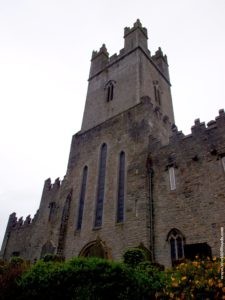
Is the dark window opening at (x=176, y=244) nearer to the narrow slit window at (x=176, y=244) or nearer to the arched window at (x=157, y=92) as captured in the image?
the narrow slit window at (x=176, y=244)

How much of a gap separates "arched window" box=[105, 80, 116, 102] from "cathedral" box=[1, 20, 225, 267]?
0.25ft

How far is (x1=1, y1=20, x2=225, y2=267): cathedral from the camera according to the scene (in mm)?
14383

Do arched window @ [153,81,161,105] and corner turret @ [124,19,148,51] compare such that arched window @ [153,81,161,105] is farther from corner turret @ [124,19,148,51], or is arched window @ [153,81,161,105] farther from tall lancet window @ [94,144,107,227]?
tall lancet window @ [94,144,107,227]

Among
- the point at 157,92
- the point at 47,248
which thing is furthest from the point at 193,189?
the point at 157,92

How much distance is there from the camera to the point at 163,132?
21500 millimetres

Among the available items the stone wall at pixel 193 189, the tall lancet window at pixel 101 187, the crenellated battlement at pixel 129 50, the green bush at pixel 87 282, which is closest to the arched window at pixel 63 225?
the tall lancet window at pixel 101 187

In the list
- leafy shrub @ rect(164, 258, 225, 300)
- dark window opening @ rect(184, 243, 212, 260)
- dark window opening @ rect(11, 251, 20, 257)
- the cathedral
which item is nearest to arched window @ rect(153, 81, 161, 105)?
the cathedral

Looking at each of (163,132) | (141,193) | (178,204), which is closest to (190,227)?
(178,204)

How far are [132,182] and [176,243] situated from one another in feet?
16.1

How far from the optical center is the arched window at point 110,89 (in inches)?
1015

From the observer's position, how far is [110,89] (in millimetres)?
26609

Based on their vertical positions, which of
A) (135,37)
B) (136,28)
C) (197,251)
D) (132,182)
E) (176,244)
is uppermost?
(136,28)

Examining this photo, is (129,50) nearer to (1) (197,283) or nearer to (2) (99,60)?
(2) (99,60)

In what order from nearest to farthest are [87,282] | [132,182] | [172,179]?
[87,282] < [172,179] < [132,182]
